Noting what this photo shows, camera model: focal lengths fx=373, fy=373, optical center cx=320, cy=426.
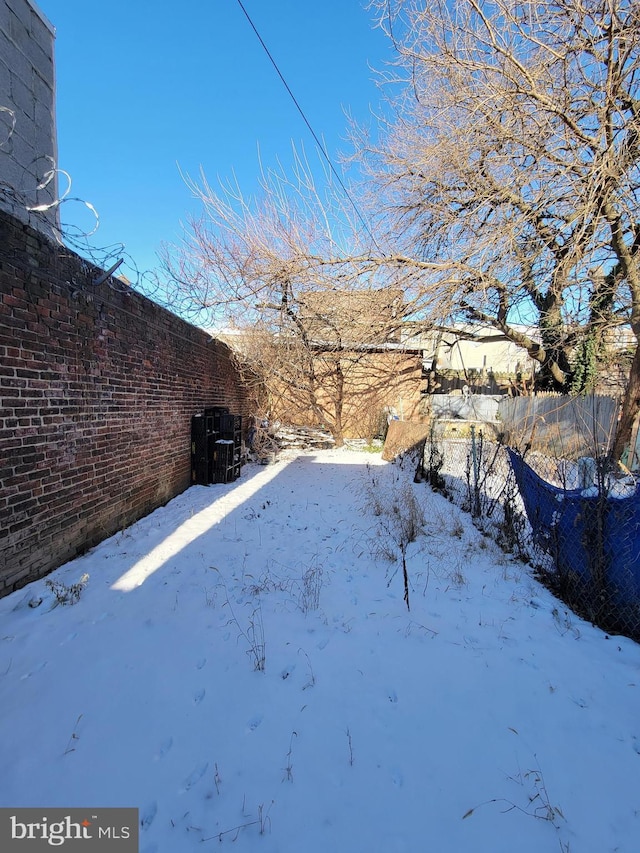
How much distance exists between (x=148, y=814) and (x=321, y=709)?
2.72ft

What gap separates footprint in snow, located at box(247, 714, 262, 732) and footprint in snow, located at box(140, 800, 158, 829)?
0.45 meters

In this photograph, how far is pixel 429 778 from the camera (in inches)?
62.2

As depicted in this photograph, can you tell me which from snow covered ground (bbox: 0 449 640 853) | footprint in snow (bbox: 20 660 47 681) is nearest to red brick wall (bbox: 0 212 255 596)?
snow covered ground (bbox: 0 449 640 853)

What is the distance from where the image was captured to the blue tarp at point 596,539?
2.58m

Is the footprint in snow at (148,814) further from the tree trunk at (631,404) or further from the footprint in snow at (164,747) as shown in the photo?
the tree trunk at (631,404)

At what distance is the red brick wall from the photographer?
2742 mm

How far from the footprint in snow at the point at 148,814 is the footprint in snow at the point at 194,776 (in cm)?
11

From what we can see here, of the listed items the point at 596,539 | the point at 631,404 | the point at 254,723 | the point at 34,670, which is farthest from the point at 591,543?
the point at 631,404

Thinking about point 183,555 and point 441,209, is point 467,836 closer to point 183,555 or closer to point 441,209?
point 183,555

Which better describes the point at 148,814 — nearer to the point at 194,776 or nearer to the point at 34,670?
the point at 194,776

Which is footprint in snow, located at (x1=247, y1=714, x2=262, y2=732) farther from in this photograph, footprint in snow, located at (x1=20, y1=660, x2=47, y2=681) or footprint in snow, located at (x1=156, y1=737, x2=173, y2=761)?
footprint in snow, located at (x1=20, y1=660, x2=47, y2=681)

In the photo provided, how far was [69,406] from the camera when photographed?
3391 mm

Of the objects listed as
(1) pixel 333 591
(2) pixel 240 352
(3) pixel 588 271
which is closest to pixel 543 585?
(1) pixel 333 591

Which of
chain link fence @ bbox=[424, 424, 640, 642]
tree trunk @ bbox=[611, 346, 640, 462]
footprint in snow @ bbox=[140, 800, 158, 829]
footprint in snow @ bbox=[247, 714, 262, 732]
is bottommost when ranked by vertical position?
footprint in snow @ bbox=[140, 800, 158, 829]
